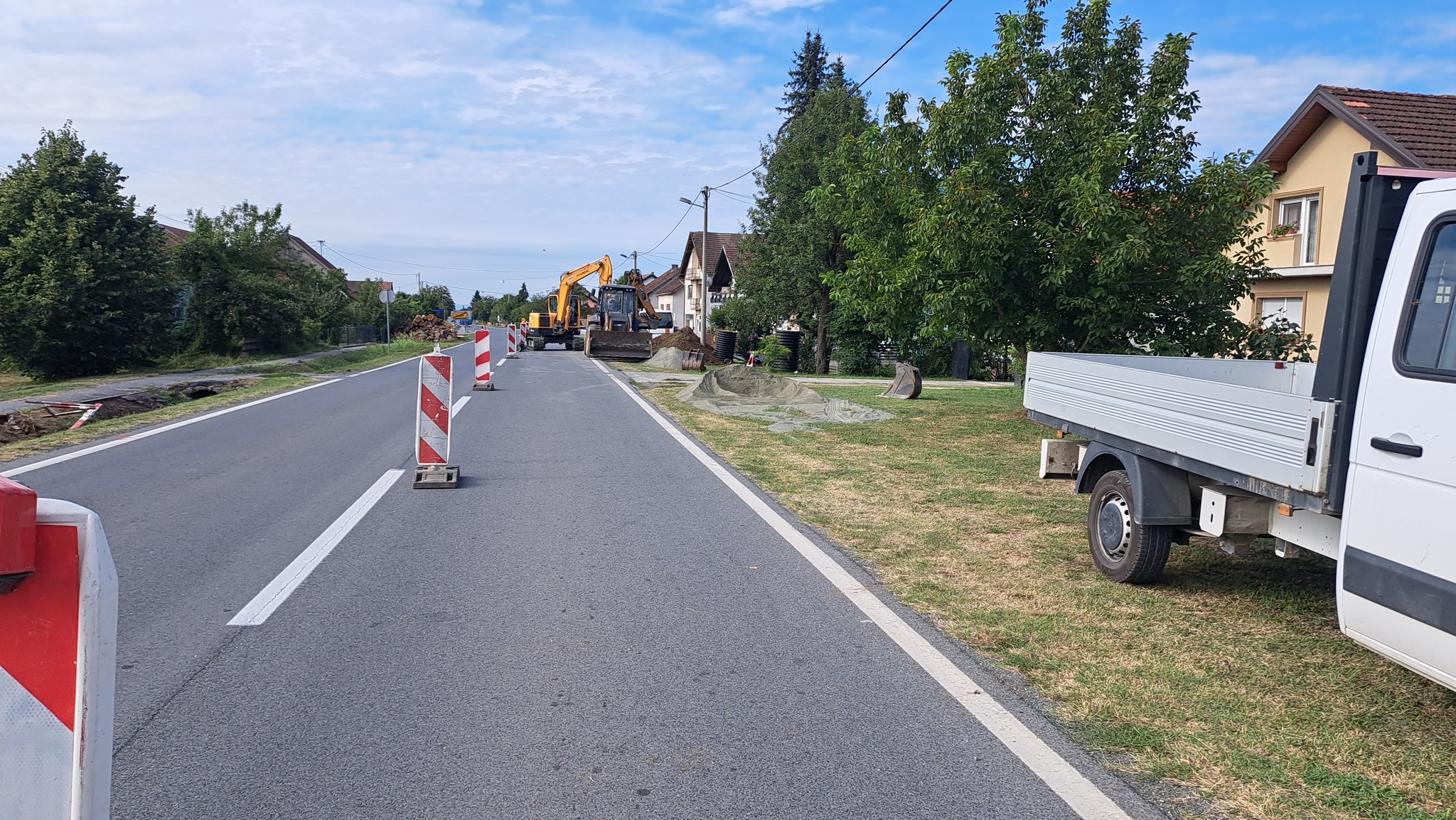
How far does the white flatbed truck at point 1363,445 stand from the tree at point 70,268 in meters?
27.1

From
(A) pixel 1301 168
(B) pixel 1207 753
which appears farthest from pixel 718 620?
(A) pixel 1301 168

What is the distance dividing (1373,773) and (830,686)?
211cm

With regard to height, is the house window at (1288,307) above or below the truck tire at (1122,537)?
above

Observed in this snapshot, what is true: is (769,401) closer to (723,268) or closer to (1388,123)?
(1388,123)

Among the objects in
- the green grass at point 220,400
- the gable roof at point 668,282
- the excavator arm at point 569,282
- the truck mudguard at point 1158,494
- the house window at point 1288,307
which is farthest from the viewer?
the gable roof at point 668,282

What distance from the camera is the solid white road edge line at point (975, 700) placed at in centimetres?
349

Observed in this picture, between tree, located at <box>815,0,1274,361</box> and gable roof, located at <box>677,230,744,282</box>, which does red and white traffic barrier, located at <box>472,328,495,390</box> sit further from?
gable roof, located at <box>677,230,744,282</box>

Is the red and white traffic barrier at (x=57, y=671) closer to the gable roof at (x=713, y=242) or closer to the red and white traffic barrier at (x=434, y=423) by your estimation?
the red and white traffic barrier at (x=434, y=423)

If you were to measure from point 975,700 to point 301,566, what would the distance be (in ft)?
14.5

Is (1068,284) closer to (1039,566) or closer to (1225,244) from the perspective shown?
(1225,244)

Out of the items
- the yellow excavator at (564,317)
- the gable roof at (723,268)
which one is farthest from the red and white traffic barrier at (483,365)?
the gable roof at (723,268)

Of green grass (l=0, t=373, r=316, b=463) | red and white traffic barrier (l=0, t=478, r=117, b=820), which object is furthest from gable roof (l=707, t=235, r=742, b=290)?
red and white traffic barrier (l=0, t=478, r=117, b=820)

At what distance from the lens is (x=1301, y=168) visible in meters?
22.4

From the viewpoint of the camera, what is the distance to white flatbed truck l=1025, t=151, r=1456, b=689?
370 cm
